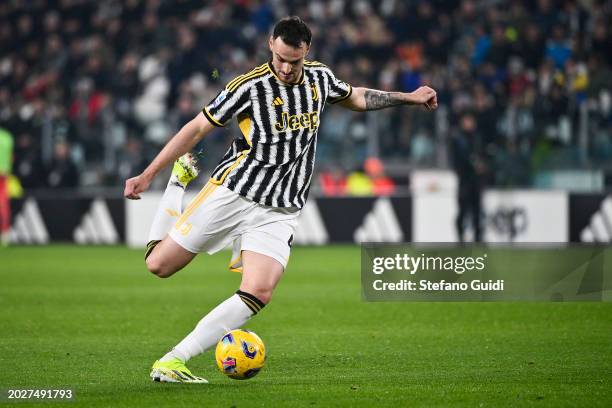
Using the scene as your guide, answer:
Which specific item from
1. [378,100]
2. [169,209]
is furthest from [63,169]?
[378,100]

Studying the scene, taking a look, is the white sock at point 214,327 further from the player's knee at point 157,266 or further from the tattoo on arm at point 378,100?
the tattoo on arm at point 378,100

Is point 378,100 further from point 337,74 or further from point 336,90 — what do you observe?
point 337,74

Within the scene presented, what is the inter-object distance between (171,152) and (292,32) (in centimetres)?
101

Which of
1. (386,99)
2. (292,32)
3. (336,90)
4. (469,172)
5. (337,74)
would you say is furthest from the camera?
(337,74)

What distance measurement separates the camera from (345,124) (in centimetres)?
2047

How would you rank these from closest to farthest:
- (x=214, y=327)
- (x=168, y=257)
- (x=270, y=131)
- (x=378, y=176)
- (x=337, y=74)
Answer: (x=214, y=327), (x=270, y=131), (x=168, y=257), (x=378, y=176), (x=337, y=74)

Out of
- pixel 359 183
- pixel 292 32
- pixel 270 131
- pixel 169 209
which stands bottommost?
pixel 359 183

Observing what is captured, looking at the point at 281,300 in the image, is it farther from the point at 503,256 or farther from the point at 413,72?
the point at 413,72

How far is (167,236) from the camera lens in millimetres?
7023

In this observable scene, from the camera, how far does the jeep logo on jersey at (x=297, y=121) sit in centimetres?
687

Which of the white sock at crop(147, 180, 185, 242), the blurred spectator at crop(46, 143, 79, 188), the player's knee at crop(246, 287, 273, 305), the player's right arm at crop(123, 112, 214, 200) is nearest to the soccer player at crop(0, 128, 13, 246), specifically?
the blurred spectator at crop(46, 143, 79, 188)

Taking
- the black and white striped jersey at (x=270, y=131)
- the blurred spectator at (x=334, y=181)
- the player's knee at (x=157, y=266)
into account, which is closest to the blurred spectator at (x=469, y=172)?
the blurred spectator at (x=334, y=181)

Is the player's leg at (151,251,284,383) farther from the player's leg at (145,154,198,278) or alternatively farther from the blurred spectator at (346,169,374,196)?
the blurred spectator at (346,169,374,196)

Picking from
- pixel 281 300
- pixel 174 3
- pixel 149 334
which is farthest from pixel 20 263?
pixel 174 3
